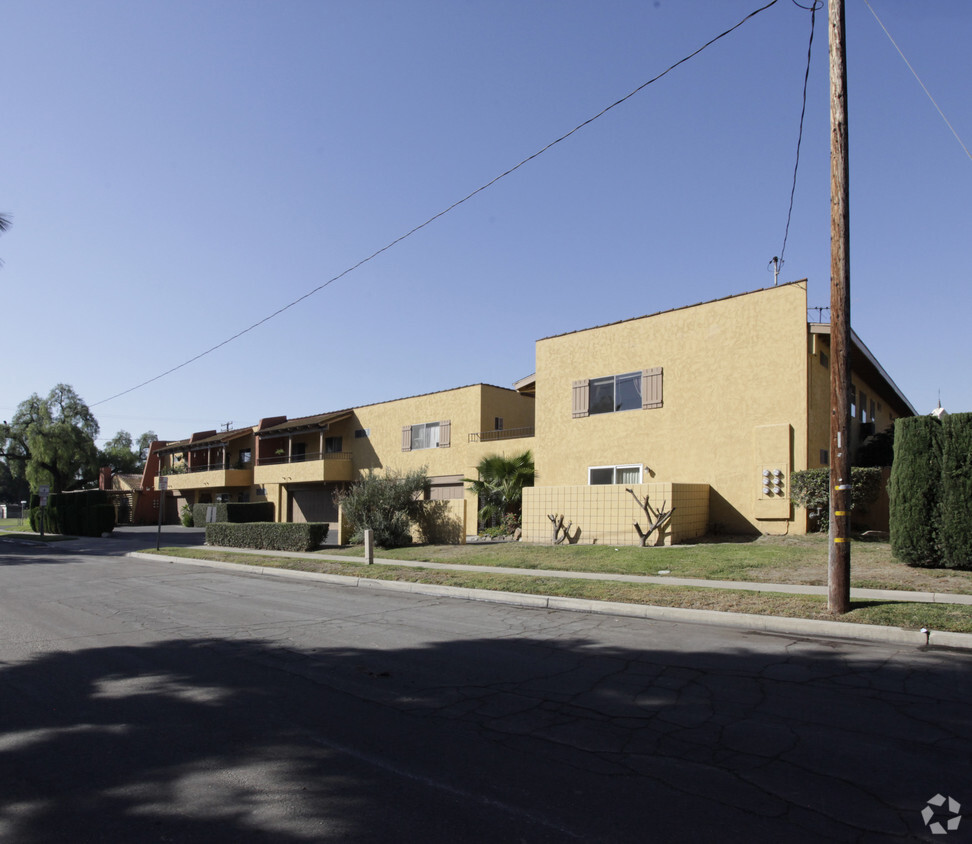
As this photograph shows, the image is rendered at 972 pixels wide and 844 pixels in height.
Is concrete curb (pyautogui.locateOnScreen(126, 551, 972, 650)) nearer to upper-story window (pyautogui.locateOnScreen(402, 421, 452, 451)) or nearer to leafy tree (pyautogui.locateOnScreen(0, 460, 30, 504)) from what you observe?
upper-story window (pyautogui.locateOnScreen(402, 421, 452, 451))

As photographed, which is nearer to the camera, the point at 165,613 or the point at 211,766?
the point at 211,766

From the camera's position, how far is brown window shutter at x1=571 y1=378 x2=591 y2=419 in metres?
22.9

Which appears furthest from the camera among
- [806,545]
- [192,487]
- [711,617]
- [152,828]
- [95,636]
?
[192,487]

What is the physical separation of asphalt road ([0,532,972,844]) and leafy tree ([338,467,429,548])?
1226cm

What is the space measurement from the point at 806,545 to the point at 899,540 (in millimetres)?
3766

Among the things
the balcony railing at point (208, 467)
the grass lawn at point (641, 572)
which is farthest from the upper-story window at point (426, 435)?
the balcony railing at point (208, 467)

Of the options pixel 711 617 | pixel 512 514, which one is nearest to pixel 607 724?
pixel 711 617

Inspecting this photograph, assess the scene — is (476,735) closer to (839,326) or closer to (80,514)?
(839,326)

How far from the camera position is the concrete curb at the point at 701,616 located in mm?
8266

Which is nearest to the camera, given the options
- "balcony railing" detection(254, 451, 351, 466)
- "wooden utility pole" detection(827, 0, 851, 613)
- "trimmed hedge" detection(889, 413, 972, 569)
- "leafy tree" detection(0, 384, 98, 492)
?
"wooden utility pole" detection(827, 0, 851, 613)

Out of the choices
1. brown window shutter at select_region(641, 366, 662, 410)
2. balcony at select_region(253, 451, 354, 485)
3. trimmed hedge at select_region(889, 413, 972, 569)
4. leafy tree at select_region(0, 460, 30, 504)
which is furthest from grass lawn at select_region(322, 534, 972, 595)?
leafy tree at select_region(0, 460, 30, 504)

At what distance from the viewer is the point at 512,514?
79.6 feet

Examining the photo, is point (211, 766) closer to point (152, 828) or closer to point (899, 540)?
point (152, 828)

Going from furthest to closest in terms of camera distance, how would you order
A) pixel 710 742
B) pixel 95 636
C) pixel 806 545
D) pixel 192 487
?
pixel 192 487, pixel 806 545, pixel 95 636, pixel 710 742
